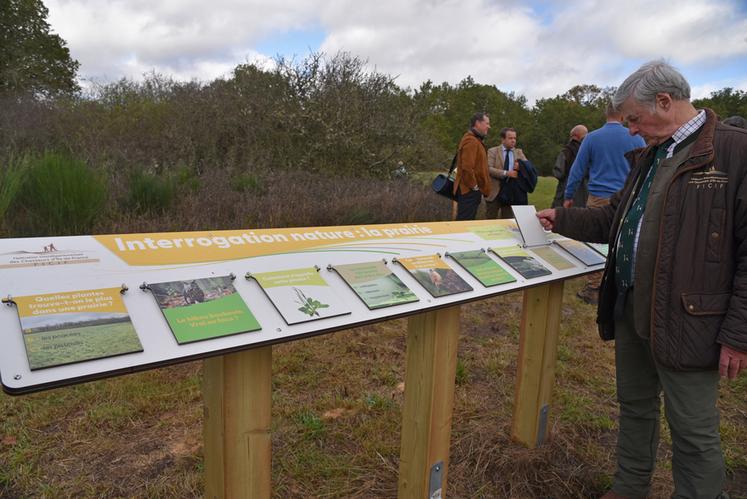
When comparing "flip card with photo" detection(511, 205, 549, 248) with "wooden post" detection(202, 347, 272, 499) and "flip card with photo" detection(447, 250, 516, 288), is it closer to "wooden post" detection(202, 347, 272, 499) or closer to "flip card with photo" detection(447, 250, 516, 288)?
"flip card with photo" detection(447, 250, 516, 288)

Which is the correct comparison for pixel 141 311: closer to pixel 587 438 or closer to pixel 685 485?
pixel 685 485

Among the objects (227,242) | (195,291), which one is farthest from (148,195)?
(195,291)

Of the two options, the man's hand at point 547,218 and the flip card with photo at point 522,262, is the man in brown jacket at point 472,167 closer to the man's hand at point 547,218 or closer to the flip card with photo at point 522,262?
the man's hand at point 547,218

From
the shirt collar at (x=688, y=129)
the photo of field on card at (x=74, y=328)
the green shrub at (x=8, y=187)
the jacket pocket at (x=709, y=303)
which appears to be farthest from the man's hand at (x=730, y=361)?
the green shrub at (x=8, y=187)

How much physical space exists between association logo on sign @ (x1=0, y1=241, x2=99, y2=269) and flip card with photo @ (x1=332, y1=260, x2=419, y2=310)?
0.74m

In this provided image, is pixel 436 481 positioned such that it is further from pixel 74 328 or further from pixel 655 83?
pixel 655 83

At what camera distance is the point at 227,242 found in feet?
5.34

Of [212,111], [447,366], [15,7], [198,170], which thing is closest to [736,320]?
[447,366]

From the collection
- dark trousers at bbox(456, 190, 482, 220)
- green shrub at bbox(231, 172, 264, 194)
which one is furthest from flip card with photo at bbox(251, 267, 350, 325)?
green shrub at bbox(231, 172, 264, 194)

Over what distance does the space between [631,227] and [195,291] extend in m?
1.66

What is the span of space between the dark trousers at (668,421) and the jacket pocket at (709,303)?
0.86 feet

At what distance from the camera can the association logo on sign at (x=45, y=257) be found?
50.1 inches

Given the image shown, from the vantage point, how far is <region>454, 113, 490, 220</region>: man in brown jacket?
601 centimetres

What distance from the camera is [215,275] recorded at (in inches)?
57.7
